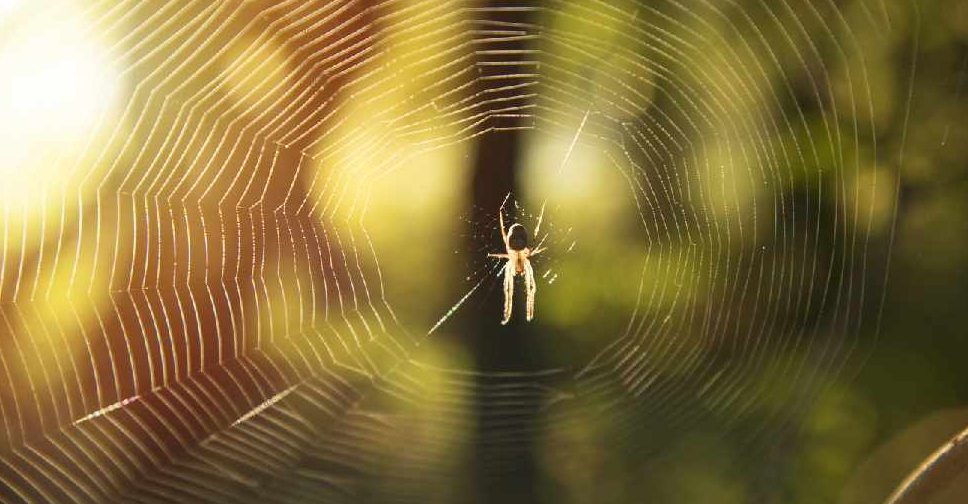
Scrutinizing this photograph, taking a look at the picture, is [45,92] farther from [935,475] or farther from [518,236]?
[518,236]

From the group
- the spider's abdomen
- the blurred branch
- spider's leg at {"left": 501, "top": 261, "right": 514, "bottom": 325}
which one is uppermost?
the spider's abdomen

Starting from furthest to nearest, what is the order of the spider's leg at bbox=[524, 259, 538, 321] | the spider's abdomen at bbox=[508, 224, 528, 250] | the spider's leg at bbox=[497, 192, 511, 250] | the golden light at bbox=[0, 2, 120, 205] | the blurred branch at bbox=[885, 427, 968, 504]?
the spider's abdomen at bbox=[508, 224, 528, 250]
the spider's leg at bbox=[524, 259, 538, 321]
the spider's leg at bbox=[497, 192, 511, 250]
the golden light at bbox=[0, 2, 120, 205]
the blurred branch at bbox=[885, 427, 968, 504]

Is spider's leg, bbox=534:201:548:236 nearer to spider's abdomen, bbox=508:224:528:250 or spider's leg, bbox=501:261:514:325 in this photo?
spider's abdomen, bbox=508:224:528:250

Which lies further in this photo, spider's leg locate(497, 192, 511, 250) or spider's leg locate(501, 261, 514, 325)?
spider's leg locate(501, 261, 514, 325)

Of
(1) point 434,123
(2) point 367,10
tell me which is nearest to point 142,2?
(2) point 367,10

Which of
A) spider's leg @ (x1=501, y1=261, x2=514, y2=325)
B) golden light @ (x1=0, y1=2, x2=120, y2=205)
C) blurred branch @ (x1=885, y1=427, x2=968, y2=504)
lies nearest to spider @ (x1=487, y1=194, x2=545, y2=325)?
spider's leg @ (x1=501, y1=261, x2=514, y2=325)

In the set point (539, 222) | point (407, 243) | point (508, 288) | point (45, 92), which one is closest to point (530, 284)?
point (508, 288)

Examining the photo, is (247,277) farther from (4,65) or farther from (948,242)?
(948,242)
